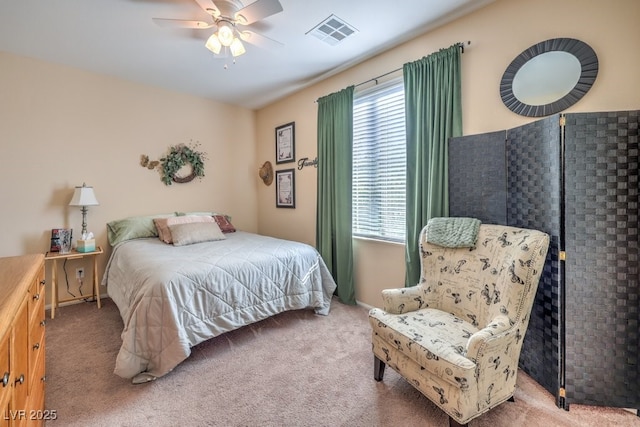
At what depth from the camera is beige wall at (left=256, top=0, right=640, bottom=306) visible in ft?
5.27

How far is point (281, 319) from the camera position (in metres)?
2.76

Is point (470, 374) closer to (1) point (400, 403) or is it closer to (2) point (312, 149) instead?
(1) point (400, 403)

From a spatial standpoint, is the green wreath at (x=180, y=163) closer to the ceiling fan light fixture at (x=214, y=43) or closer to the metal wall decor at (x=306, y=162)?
the metal wall decor at (x=306, y=162)

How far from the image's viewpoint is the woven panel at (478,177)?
2.01 metres

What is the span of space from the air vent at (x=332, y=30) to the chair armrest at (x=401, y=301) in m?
2.14

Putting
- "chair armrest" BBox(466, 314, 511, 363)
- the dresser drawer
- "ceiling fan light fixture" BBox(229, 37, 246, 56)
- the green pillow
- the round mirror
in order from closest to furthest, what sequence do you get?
the dresser drawer → "chair armrest" BBox(466, 314, 511, 363) → the round mirror → "ceiling fan light fixture" BBox(229, 37, 246, 56) → the green pillow

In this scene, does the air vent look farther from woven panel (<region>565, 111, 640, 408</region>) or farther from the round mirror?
woven panel (<region>565, 111, 640, 408</region>)

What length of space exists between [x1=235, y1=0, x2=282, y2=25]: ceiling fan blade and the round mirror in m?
1.66

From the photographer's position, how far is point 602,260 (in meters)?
1.51

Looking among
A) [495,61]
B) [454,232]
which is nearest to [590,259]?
[454,232]

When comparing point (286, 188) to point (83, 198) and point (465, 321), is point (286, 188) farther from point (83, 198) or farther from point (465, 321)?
point (465, 321)

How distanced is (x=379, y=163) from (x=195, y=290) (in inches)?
81.7

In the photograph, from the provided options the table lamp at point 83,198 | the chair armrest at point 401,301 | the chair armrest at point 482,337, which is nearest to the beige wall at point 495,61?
the chair armrest at point 401,301

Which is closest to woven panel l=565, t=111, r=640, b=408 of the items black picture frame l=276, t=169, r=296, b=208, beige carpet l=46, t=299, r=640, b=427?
beige carpet l=46, t=299, r=640, b=427
